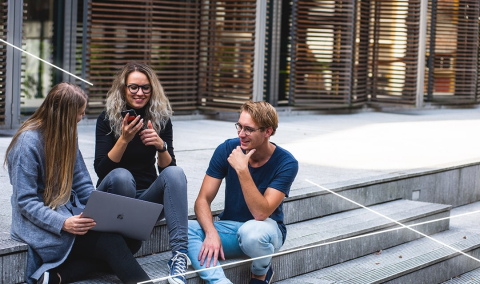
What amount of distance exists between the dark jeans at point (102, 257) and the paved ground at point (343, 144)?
1.31ft

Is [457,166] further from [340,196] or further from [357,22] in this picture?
[357,22]

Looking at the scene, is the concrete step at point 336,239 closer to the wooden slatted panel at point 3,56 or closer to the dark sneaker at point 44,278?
the dark sneaker at point 44,278

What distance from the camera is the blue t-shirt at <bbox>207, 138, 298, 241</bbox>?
4004 millimetres

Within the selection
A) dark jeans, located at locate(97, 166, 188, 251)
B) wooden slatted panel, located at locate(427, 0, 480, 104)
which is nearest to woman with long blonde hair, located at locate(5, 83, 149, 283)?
dark jeans, located at locate(97, 166, 188, 251)

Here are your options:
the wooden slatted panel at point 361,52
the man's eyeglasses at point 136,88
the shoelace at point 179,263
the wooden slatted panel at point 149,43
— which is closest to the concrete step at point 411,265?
the shoelace at point 179,263

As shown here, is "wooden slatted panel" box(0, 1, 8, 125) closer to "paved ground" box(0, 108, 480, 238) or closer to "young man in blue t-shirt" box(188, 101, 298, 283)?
"paved ground" box(0, 108, 480, 238)

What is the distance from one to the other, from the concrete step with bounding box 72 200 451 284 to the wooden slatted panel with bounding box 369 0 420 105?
7394 mm

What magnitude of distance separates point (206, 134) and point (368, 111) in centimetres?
530

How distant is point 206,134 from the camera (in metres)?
9.01

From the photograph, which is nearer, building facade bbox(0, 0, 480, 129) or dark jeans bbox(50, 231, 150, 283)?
dark jeans bbox(50, 231, 150, 283)

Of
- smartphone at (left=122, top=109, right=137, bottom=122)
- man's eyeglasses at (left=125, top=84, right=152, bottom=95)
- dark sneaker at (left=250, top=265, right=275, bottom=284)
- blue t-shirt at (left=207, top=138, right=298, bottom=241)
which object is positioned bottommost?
dark sneaker at (left=250, top=265, right=275, bottom=284)

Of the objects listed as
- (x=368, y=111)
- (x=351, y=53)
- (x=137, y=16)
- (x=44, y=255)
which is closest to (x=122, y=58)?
(x=137, y=16)

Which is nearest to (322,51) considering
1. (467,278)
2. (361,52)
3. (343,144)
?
(361,52)

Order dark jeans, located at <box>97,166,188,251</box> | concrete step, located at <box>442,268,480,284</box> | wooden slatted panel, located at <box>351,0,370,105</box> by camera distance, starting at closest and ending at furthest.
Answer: dark jeans, located at <box>97,166,188,251</box> → concrete step, located at <box>442,268,480,284</box> → wooden slatted panel, located at <box>351,0,370,105</box>
